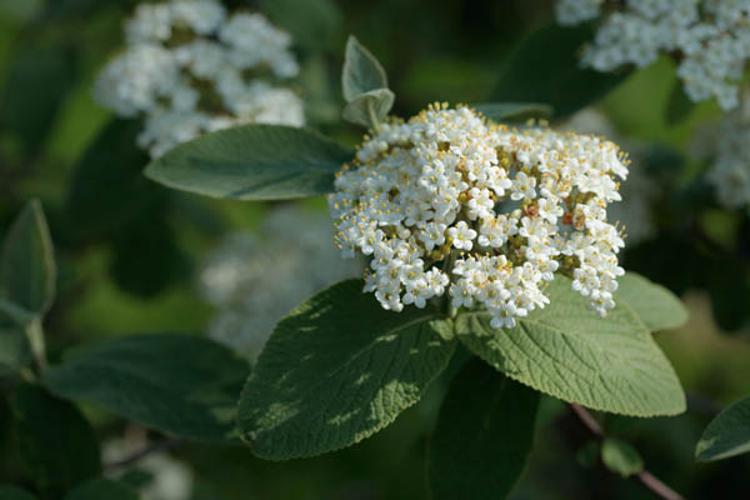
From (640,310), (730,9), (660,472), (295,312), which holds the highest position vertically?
(730,9)

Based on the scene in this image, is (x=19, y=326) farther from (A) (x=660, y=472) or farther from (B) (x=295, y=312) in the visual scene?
(A) (x=660, y=472)

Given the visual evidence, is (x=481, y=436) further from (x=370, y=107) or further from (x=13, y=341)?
(x=13, y=341)

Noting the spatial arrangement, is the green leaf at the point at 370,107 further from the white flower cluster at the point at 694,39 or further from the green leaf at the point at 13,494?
the green leaf at the point at 13,494

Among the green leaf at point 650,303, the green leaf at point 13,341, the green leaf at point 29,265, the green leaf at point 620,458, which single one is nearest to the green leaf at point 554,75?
the green leaf at point 650,303

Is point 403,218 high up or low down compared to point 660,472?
up

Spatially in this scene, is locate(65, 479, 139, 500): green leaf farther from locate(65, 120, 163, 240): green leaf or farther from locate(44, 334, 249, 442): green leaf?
locate(65, 120, 163, 240): green leaf

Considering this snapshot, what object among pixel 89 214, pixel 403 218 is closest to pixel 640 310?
pixel 403 218

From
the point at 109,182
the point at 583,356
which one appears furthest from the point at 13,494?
the point at 583,356
